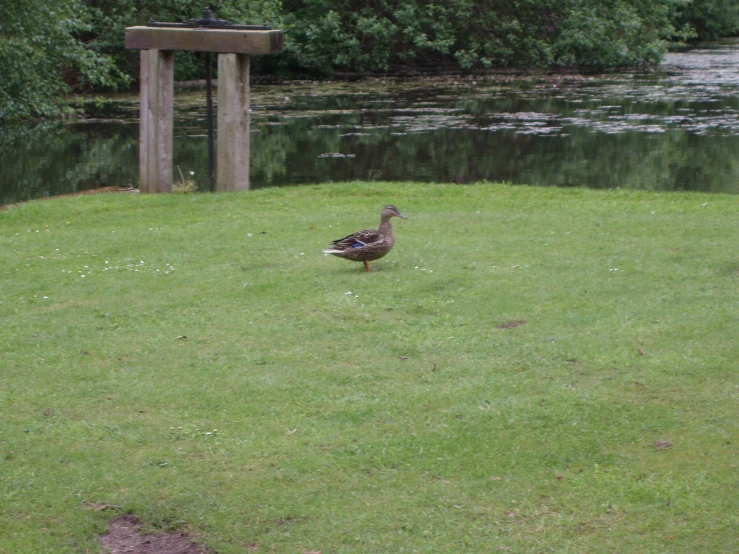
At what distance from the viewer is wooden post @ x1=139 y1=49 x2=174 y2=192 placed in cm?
1472

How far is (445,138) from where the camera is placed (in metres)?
23.8

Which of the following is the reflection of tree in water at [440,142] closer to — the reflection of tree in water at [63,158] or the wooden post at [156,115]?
the reflection of tree in water at [63,158]

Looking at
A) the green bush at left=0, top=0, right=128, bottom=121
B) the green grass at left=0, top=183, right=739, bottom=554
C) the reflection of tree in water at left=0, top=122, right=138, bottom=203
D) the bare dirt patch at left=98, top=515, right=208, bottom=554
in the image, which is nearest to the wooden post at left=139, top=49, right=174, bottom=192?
the reflection of tree in water at left=0, top=122, right=138, bottom=203

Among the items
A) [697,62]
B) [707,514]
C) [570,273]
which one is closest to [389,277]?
[570,273]

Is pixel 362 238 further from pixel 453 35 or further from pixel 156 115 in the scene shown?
pixel 453 35

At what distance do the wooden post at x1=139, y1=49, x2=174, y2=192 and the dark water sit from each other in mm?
2909

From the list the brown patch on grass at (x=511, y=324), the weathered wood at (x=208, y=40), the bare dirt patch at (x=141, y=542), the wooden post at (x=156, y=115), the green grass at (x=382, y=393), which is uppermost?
the weathered wood at (x=208, y=40)

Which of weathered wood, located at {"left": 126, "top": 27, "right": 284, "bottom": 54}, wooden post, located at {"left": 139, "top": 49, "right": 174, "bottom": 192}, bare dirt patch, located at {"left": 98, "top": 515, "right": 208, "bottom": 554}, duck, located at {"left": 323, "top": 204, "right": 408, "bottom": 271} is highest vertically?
weathered wood, located at {"left": 126, "top": 27, "right": 284, "bottom": 54}

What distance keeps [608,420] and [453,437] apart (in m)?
0.98

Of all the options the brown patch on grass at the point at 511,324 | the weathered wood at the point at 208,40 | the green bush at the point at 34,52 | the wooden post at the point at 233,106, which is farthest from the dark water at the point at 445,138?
the brown patch on grass at the point at 511,324

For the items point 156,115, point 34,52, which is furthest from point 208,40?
point 34,52

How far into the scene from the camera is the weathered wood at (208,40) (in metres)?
13.8

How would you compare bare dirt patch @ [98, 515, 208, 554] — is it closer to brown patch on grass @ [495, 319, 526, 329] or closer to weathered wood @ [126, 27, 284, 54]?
brown patch on grass @ [495, 319, 526, 329]

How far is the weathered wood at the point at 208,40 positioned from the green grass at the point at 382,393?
3870 millimetres
